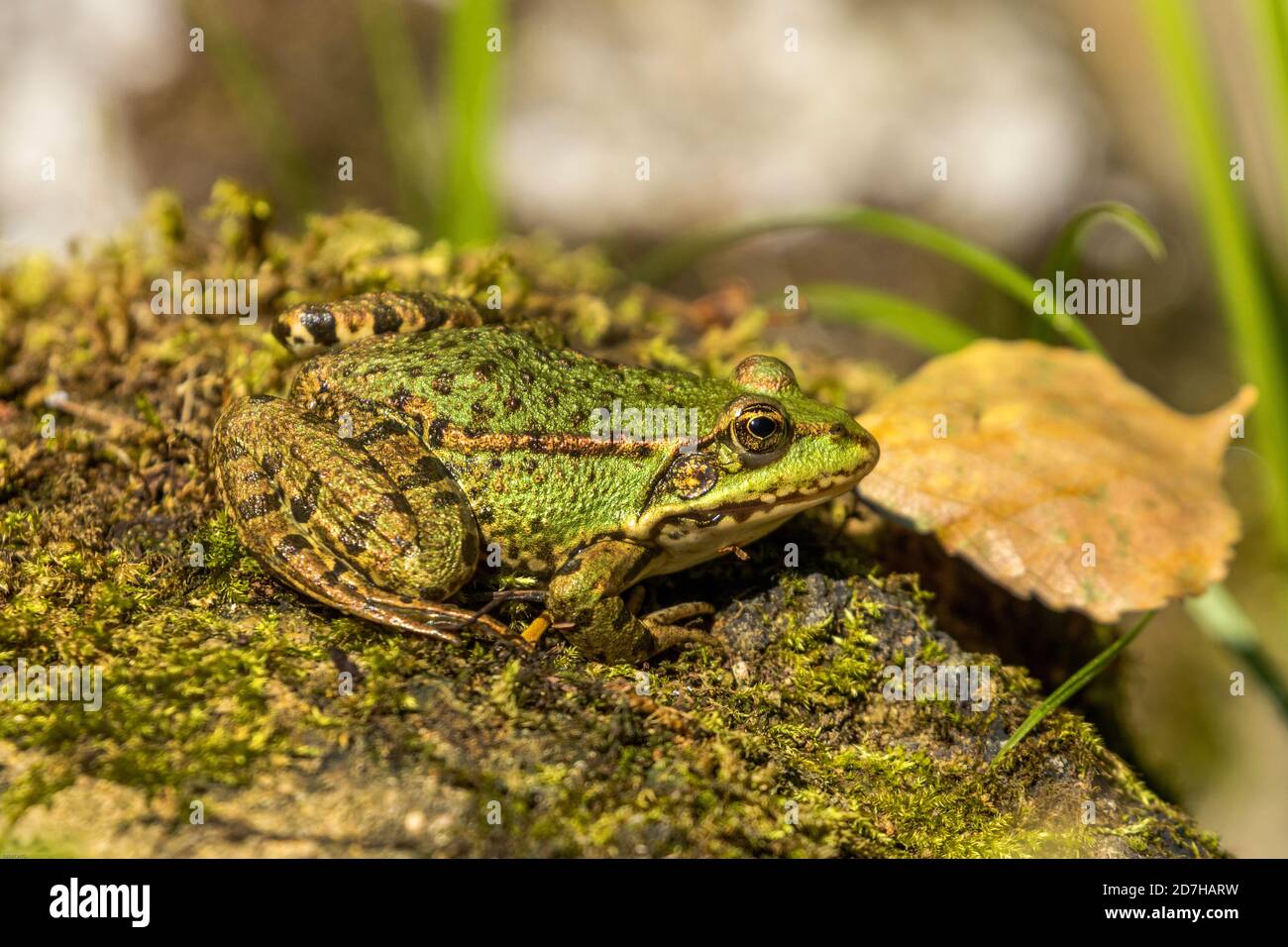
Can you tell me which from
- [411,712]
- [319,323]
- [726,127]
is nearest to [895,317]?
[319,323]

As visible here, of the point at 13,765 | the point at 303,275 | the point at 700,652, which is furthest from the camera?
the point at 303,275

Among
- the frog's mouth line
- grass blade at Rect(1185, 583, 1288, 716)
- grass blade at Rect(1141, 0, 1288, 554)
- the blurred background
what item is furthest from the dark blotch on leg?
the blurred background

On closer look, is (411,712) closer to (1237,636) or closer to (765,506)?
(765,506)

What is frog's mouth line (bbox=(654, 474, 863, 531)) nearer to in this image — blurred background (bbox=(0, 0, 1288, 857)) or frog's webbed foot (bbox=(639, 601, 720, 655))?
frog's webbed foot (bbox=(639, 601, 720, 655))

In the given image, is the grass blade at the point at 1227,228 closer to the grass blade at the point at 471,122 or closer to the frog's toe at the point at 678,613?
the frog's toe at the point at 678,613

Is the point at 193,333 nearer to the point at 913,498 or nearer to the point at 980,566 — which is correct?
the point at 913,498
